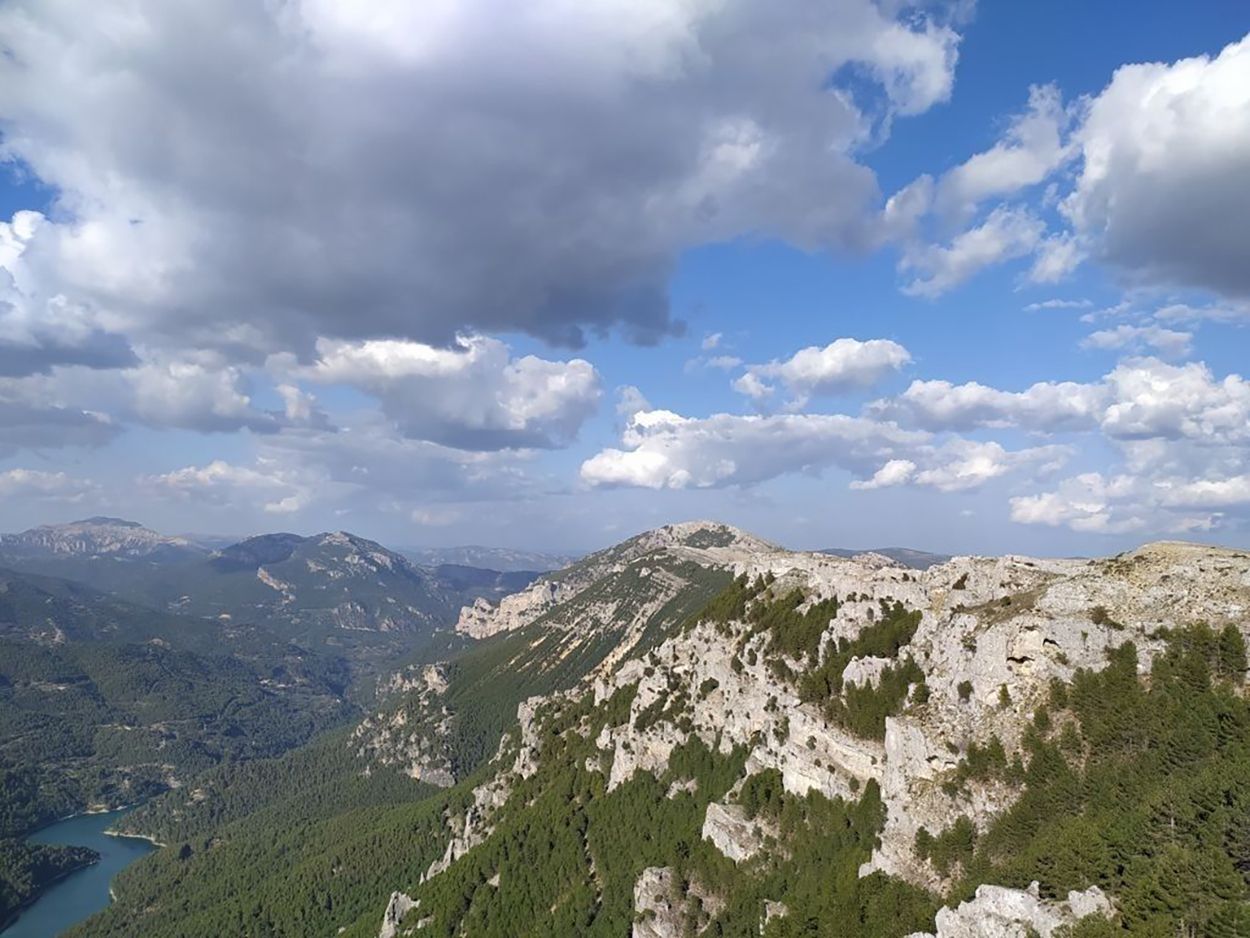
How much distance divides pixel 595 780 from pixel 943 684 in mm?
100440

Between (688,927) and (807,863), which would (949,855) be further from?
(688,927)

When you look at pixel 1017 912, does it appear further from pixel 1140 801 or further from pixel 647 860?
pixel 647 860

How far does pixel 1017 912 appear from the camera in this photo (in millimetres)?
48750

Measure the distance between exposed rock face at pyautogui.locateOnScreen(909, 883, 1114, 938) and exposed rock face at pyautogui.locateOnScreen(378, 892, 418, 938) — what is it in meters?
148

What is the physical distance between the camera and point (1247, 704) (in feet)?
193

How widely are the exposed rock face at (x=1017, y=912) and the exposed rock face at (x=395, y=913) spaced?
148 meters

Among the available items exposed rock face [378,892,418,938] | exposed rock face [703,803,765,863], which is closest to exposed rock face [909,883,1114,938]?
exposed rock face [703,803,765,863]

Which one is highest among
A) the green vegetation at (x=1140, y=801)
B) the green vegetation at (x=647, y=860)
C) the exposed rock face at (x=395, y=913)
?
the green vegetation at (x=1140, y=801)

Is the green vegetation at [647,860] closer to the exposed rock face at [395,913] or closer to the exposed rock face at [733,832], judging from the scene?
the exposed rock face at [733,832]

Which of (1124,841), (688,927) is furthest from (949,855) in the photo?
(688,927)

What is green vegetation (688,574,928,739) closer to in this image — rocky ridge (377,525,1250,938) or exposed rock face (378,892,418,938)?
rocky ridge (377,525,1250,938)

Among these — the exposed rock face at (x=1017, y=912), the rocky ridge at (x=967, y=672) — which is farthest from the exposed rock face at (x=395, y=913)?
the exposed rock face at (x=1017, y=912)

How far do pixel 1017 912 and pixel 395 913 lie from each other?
6140 inches

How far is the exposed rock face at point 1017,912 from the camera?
4778 centimetres
